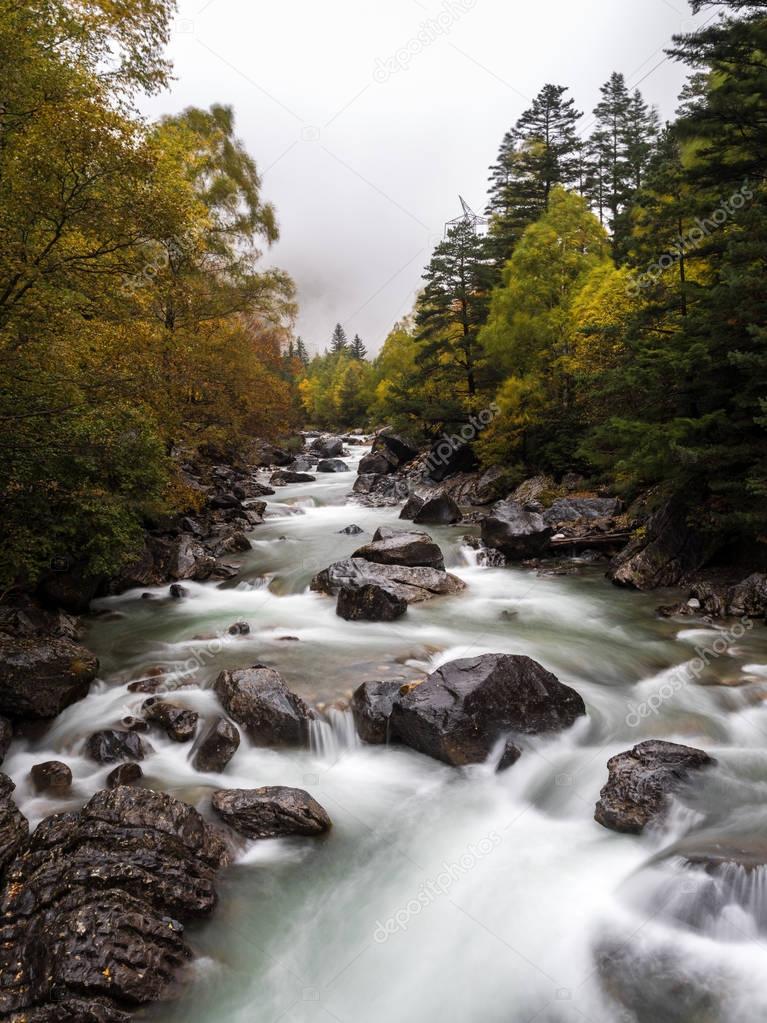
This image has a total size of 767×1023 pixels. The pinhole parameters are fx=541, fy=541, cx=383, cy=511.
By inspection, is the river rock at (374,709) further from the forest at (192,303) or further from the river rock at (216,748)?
the forest at (192,303)

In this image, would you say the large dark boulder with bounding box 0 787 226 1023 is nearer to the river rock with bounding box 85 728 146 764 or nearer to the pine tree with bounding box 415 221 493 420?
the river rock with bounding box 85 728 146 764

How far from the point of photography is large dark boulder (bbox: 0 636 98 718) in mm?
7031

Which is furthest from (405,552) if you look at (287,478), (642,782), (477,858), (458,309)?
(287,478)

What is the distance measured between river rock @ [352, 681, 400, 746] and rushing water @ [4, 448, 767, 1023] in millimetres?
195

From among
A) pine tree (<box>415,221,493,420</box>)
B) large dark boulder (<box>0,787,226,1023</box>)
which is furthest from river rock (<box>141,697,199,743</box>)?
pine tree (<box>415,221,493,420</box>)

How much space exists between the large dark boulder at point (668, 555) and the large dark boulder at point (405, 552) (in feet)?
14.4

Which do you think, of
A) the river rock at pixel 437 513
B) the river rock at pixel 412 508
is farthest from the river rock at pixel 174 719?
the river rock at pixel 412 508

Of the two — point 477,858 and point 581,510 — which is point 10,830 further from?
point 581,510

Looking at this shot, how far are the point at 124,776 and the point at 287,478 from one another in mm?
29407

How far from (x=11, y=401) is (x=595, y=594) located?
11.8 meters

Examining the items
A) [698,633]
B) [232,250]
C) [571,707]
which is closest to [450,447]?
[232,250]

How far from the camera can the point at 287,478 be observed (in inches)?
1372

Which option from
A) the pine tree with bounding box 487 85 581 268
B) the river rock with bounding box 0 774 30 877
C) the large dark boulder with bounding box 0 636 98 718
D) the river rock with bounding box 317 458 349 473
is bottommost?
the river rock with bounding box 0 774 30 877

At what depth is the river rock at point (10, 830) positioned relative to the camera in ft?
15.1
